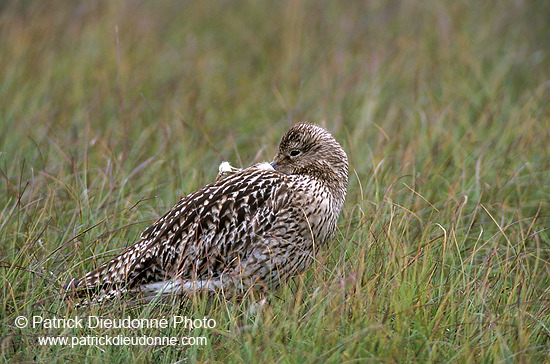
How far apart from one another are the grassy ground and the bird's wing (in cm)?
22

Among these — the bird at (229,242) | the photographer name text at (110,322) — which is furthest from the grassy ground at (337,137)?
the bird at (229,242)

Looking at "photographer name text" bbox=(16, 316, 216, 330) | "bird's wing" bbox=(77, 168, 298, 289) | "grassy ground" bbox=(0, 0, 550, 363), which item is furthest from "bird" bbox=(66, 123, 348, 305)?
"photographer name text" bbox=(16, 316, 216, 330)

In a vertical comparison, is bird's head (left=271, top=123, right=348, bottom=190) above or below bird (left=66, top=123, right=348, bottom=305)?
above

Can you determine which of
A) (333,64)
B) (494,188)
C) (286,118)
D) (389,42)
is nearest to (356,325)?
(494,188)

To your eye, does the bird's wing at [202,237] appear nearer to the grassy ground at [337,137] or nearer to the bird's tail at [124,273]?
the bird's tail at [124,273]

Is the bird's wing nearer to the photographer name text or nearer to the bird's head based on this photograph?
the bird's head

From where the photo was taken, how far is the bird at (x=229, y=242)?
14.7 feet

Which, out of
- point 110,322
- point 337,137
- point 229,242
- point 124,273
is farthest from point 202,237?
point 337,137

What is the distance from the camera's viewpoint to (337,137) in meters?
6.77

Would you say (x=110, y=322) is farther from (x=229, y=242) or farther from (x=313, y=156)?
(x=313, y=156)

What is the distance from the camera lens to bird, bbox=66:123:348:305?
448 cm

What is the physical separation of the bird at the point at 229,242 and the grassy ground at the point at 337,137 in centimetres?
15

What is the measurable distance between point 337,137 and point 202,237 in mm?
2506

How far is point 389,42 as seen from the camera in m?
9.23
